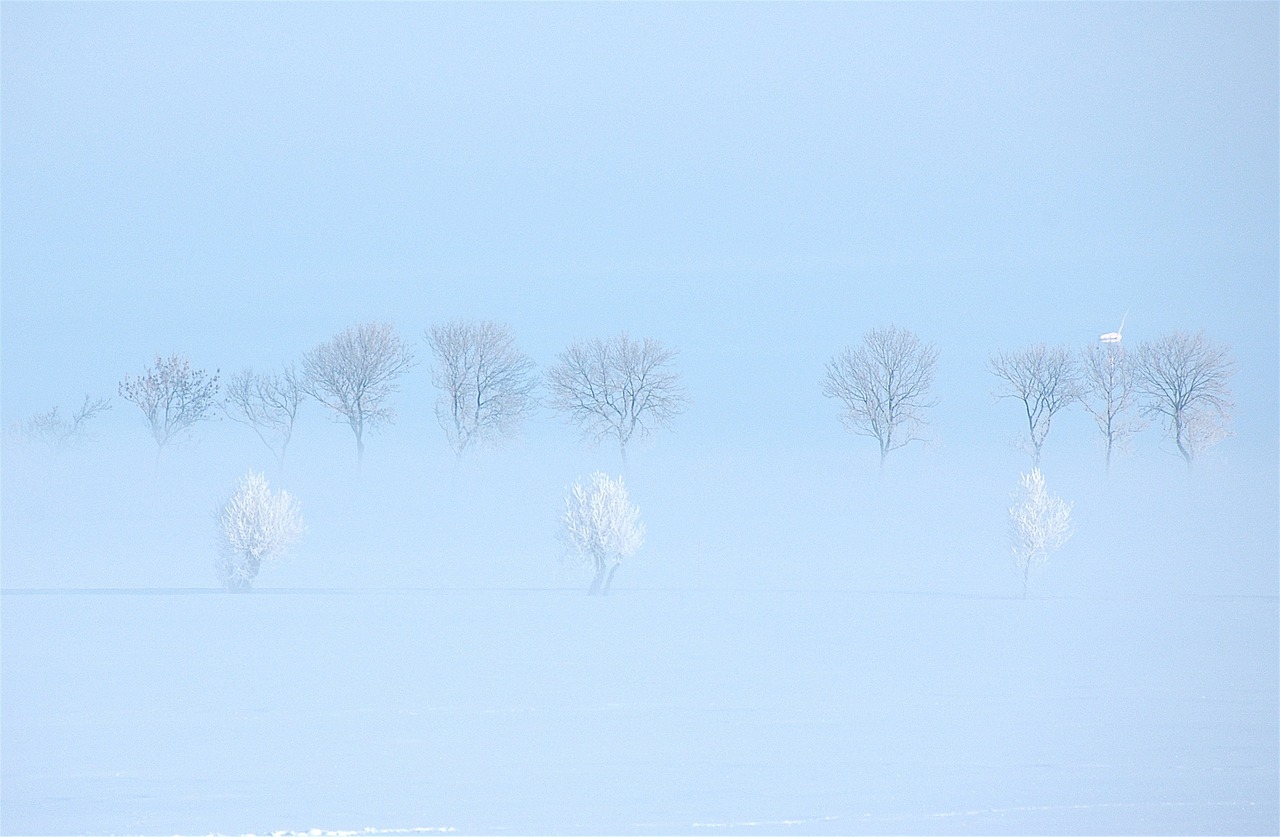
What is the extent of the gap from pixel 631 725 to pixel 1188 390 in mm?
52650

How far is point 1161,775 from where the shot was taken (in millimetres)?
14297

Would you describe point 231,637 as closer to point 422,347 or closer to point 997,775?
point 997,775

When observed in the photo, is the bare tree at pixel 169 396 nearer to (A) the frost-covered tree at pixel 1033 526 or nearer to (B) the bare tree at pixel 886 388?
(B) the bare tree at pixel 886 388

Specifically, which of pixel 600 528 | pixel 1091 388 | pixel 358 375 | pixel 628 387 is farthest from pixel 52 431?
pixel 1091 388

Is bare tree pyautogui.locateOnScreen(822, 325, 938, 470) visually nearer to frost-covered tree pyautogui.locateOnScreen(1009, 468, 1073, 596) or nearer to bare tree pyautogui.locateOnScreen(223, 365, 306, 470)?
frost-covered tree pyautogui.locateOnScreen(1009, 468, 1073, 596)

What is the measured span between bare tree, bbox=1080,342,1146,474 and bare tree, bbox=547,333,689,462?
21.1 meters

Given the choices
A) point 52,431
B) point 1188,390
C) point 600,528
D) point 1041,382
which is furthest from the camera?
point 52,431

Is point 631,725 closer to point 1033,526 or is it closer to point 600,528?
point 600,528

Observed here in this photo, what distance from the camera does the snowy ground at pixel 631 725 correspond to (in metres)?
12.9

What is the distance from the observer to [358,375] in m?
64.4

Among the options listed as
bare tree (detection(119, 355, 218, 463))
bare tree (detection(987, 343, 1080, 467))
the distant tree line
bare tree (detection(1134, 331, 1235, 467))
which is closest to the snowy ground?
the distant tree line

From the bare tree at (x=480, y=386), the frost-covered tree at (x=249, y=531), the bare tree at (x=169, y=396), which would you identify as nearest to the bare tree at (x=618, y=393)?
the bare tree at (x=480, y=386)

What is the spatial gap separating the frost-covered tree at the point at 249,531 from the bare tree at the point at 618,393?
83.9ft

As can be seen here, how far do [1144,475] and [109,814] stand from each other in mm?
58173
